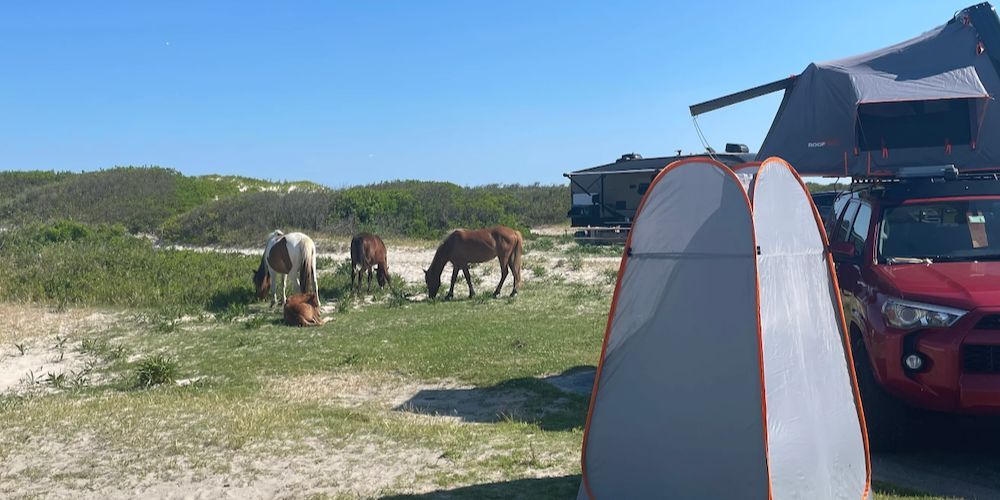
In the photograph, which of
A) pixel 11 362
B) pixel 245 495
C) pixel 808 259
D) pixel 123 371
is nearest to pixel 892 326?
pixel 808 259

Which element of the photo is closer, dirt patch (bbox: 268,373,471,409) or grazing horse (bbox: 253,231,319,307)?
dirt patch (bbox: 268,373,471,409)

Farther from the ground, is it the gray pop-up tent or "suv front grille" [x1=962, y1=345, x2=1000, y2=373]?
the gray pop-up tent

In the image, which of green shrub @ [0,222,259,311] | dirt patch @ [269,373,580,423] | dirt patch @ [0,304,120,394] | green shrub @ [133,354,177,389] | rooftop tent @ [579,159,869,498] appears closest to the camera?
rooftop tent @ [579,159,869,498]

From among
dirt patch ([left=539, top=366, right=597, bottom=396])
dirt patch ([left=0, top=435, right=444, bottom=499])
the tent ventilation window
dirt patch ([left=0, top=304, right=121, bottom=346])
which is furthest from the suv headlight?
dirt patch ([left=0, top=304, right=121, bottom=346])

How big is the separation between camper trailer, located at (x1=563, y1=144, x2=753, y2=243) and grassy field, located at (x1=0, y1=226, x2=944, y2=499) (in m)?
9.46

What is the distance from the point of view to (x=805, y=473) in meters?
4.19

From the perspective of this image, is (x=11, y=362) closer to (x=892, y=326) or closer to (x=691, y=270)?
(x=691, y=270)

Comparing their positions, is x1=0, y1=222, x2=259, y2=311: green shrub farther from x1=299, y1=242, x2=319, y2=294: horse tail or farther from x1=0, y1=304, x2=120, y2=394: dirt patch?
x1=299, y1=242, x2=319, y2=294: horse tail

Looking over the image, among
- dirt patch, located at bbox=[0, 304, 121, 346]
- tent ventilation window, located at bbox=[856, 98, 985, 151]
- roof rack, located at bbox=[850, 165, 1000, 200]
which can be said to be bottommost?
dirt patch, located at bbox=[0, 304, 121, 346]

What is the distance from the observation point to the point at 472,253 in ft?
53.2

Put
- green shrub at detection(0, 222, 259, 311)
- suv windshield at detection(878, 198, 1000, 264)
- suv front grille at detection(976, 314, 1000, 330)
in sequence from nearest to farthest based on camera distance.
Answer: suv front grille at detection(976, 314, 1000, 330) < suv windshield at detection(878, 198, 1000, 264) < green shrub at detection(0, 222, 259, 311)

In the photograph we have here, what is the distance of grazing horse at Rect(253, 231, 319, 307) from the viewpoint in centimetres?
1465

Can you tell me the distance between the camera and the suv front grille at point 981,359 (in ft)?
16.3

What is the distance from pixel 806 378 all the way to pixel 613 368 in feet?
3.48
